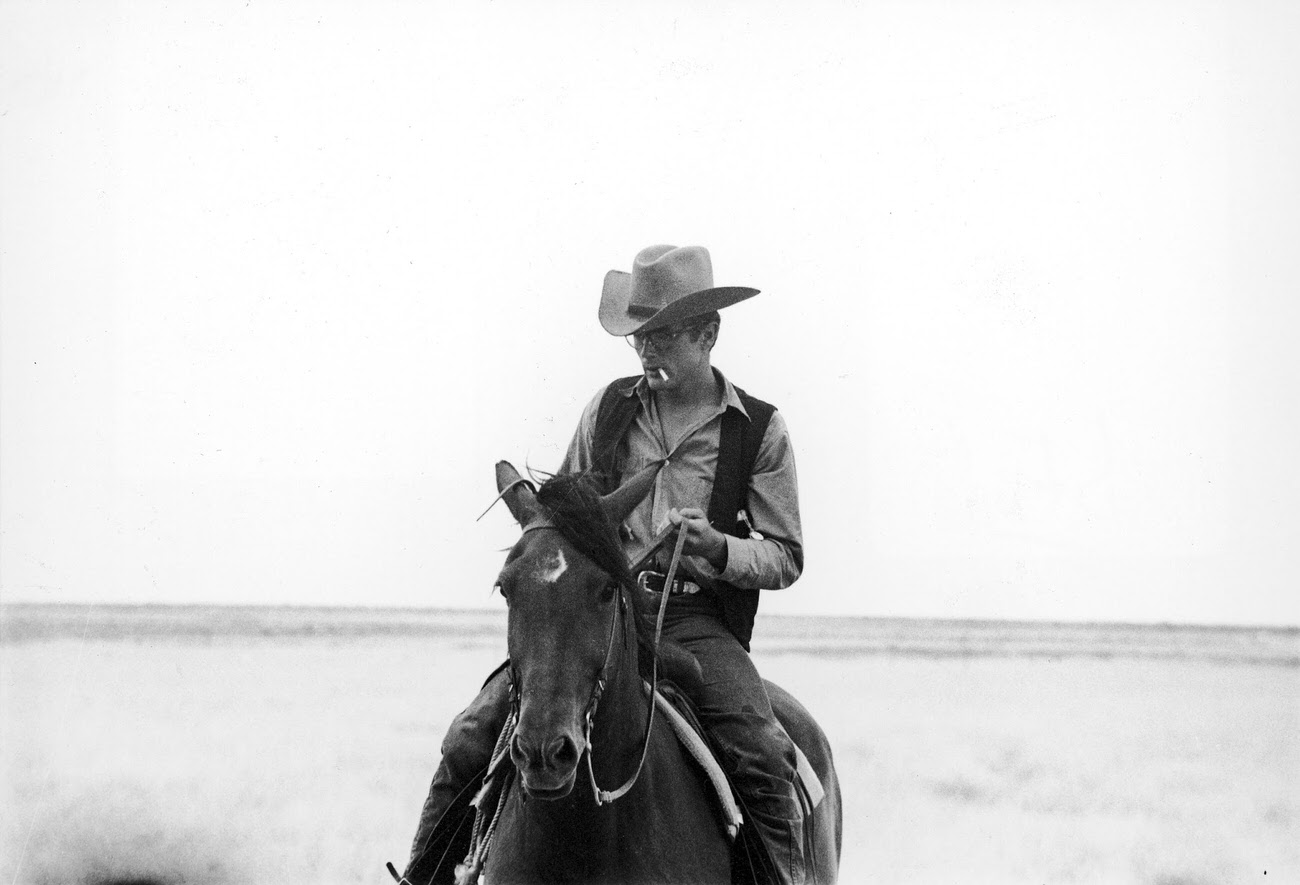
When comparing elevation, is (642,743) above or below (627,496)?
below

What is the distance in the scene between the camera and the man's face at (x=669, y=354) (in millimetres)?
5133

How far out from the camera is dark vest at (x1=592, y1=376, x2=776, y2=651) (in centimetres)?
512

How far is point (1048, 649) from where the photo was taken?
156 ft

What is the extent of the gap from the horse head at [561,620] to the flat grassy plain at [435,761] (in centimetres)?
757

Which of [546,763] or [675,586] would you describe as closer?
[546,763]

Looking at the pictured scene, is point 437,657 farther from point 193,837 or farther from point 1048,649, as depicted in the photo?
point 1048,649

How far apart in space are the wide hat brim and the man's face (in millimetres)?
53

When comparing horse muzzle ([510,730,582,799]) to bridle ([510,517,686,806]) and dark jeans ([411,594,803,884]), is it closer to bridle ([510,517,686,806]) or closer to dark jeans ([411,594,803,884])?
bridle ([510,517,686,806])

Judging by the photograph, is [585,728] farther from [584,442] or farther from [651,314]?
[651,314]

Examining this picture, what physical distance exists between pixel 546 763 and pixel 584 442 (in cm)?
212

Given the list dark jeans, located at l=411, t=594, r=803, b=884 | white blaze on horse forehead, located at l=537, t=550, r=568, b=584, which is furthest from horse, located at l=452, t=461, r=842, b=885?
dark jeans, located at l=411, t=594, r=803, b=884

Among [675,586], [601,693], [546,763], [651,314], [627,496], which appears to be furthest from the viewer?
[651,314]

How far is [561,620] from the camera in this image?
11.8ft

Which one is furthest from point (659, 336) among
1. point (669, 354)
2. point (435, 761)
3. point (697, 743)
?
point (435, 761)
